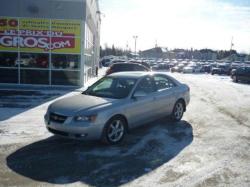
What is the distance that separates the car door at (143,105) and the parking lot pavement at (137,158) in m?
0.44

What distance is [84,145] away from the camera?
7.09 meters

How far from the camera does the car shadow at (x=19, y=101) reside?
10.4 meters

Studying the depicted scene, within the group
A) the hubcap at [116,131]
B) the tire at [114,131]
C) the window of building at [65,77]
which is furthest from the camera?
the window of building at [65,77]

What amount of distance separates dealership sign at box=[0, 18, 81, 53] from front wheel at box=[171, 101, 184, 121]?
395 inches

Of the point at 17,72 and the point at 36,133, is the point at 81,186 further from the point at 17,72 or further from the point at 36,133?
the point at 17,72

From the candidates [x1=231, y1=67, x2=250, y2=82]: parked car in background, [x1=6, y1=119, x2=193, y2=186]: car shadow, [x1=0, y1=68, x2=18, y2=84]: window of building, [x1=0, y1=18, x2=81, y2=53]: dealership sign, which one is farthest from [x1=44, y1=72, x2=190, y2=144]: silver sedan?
[x1=231, y1=67, x2=250, y2=82]: parked car in background

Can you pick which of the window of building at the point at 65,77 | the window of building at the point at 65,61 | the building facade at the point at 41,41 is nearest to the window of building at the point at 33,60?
the building facade at the point at 41,41

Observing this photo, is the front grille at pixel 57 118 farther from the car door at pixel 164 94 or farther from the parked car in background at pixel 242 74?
the parked car in background at pixel 242 74

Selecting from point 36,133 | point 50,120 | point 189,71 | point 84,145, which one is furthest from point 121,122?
point 189,71

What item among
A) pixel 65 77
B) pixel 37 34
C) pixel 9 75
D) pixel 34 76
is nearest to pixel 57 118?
pixel 65 77

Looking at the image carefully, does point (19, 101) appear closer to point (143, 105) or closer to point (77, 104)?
point (77, 104)

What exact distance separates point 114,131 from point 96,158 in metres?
1.01

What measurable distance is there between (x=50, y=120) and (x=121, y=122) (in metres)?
1.56

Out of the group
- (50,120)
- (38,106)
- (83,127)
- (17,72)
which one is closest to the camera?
(83,127)
